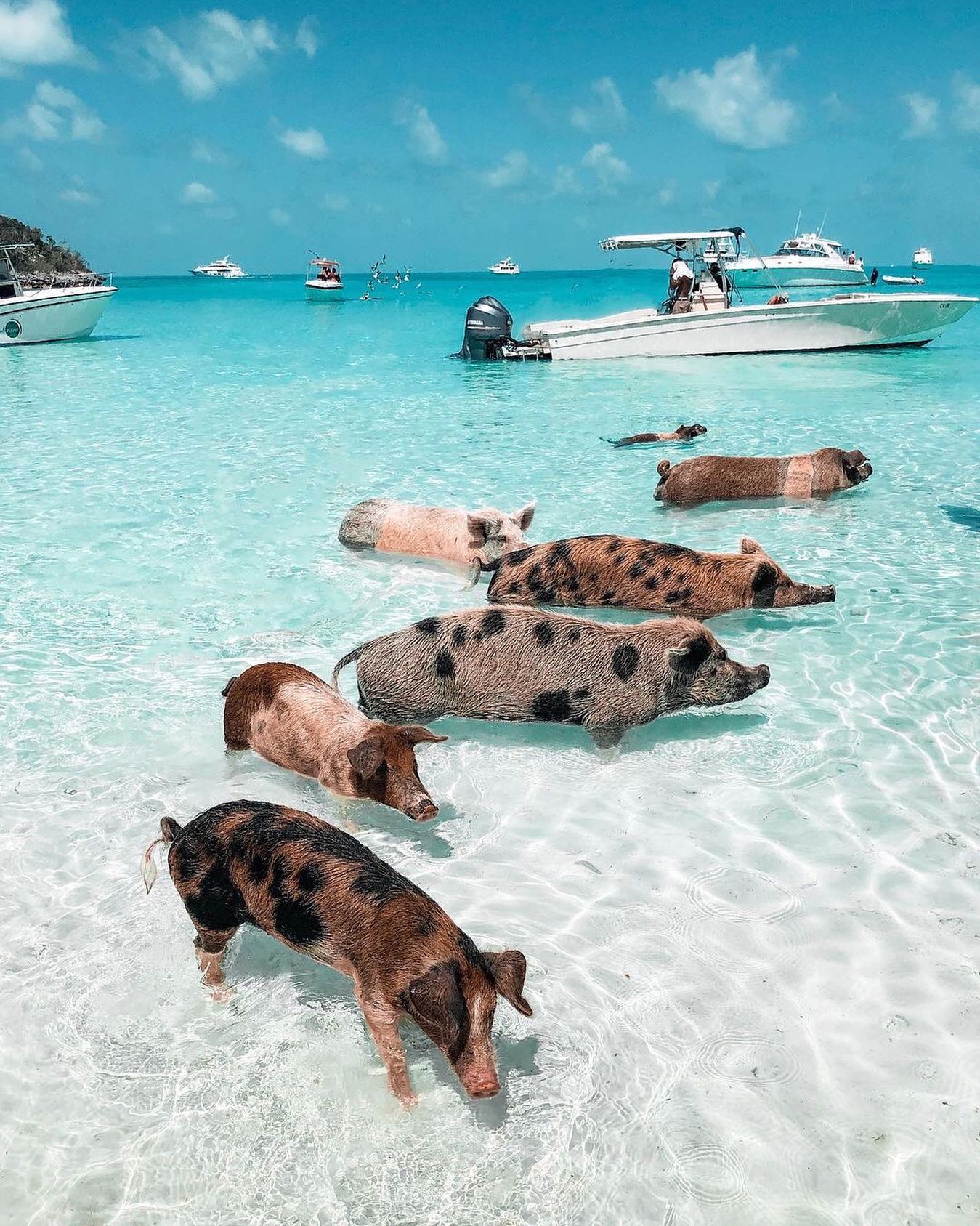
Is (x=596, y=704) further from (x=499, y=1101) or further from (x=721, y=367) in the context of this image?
(x=721, y=367)

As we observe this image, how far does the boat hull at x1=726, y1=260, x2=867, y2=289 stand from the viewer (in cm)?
7412

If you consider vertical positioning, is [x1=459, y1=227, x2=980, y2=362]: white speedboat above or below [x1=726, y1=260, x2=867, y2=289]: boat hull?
below

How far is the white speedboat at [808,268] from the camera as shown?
74.2 metres

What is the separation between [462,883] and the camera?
16.4ft

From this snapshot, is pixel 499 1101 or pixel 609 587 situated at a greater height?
pixel 609 587

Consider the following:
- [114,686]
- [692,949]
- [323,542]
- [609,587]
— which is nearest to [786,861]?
[692,949]

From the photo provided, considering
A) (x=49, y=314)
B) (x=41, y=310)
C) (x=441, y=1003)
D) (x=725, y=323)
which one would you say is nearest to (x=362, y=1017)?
(x=441, y=1003)

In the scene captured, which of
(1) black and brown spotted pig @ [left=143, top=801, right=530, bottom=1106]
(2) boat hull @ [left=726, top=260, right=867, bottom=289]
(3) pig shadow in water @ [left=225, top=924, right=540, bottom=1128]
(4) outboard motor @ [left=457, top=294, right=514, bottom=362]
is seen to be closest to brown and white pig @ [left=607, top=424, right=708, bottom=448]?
(3) pig shadow in water @ [left=225, top=924, right=540, bottom=1128]

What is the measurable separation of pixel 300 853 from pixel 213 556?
750 cm

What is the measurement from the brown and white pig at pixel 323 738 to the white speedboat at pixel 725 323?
2550cm

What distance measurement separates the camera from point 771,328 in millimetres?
29078

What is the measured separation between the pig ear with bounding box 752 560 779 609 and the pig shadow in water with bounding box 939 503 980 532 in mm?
4630

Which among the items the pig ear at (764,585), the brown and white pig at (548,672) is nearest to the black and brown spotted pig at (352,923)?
the brown and white pig at (548,672)

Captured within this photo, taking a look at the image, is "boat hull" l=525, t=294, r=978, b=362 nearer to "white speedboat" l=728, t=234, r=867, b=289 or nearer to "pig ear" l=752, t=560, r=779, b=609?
"pig ear" l=752, t=560, r=779, b=609
